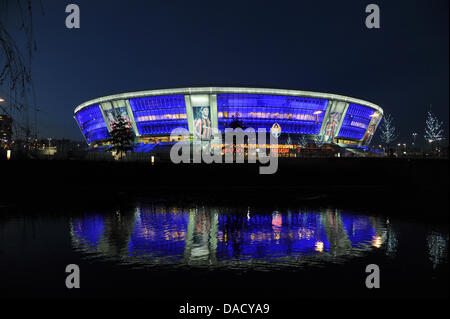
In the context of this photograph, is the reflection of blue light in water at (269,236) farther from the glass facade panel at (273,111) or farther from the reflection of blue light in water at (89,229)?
the glass facade panel at (273,111)

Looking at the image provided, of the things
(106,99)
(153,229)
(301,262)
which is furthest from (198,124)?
(301,262)

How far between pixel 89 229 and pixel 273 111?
2853 inches

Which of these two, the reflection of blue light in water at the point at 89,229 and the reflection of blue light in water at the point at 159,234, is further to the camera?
the reflection of blue light in water at the point at 89,229

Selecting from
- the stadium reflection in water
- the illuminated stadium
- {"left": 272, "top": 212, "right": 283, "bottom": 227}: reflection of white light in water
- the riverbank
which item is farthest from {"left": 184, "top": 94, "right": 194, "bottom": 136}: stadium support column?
{"left": 272, "top": 212, "right": 283, "bottom": 227}: reflection of white light in water

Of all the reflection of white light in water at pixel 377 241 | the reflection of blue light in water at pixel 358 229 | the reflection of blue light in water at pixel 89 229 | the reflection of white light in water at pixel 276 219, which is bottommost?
the reflection of white light in water at pixel 377 241

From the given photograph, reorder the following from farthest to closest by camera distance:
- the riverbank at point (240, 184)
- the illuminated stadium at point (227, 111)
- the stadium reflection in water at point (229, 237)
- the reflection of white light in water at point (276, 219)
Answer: the illuminated stadium at point (227, 111) < the riverbank at point (240, 184) < the reflection of white light in water at point (276, 219) < the stadium reflection in water at point (229, 237)

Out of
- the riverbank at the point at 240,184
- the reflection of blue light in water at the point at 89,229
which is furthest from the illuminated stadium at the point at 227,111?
the reflection of blue light in water at the point at 89,229

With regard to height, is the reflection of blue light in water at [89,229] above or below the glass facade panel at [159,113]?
below

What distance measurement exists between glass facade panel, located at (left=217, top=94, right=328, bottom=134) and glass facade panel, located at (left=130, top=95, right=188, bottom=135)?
8994mm

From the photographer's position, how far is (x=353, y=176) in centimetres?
3906

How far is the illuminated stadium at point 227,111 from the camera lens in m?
81.4

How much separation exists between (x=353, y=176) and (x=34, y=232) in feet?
107

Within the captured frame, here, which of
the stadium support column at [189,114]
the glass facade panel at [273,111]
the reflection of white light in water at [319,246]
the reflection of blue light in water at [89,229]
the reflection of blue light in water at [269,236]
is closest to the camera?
the reflection of blue light in water at [269,236]

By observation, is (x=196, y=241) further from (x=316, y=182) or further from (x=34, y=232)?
Result: (x=316, y=182)
